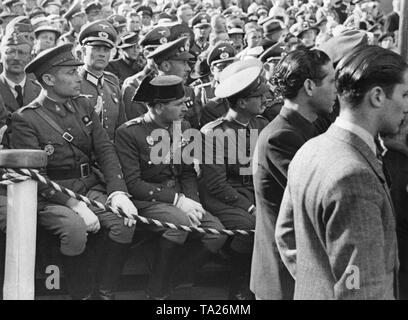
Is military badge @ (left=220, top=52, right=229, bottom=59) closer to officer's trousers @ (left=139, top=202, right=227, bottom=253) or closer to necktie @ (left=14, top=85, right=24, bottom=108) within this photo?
necktie @ (left=14, top=85, right=24, bottom=108)

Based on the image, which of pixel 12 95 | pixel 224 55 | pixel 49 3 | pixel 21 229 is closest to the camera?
pixel 21 229

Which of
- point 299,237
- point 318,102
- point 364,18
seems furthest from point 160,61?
point 364,18

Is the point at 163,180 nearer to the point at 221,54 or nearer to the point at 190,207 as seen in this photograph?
the point at 190,207

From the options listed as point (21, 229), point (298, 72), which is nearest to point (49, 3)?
point (21, 229)

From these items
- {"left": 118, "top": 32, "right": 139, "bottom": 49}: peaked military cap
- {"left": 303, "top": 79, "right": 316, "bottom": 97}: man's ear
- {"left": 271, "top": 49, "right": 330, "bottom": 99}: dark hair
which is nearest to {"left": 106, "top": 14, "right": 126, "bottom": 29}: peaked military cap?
{"left": 118, "top": 32, "right": 139, "bottom": 49}: peaked military cap

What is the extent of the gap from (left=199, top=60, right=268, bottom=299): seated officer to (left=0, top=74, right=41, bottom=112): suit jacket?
68.1 inches

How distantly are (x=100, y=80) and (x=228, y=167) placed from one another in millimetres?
2155

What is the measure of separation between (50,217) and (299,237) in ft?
9.27

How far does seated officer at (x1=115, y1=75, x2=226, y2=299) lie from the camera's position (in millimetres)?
5746

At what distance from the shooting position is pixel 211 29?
494 inches

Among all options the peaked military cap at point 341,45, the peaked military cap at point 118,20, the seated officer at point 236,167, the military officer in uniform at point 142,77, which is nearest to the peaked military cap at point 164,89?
the seated officer at point 236,167

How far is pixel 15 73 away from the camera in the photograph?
275 inches

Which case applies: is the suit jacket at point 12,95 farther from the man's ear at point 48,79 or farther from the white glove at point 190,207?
the white glove at point 190,207
